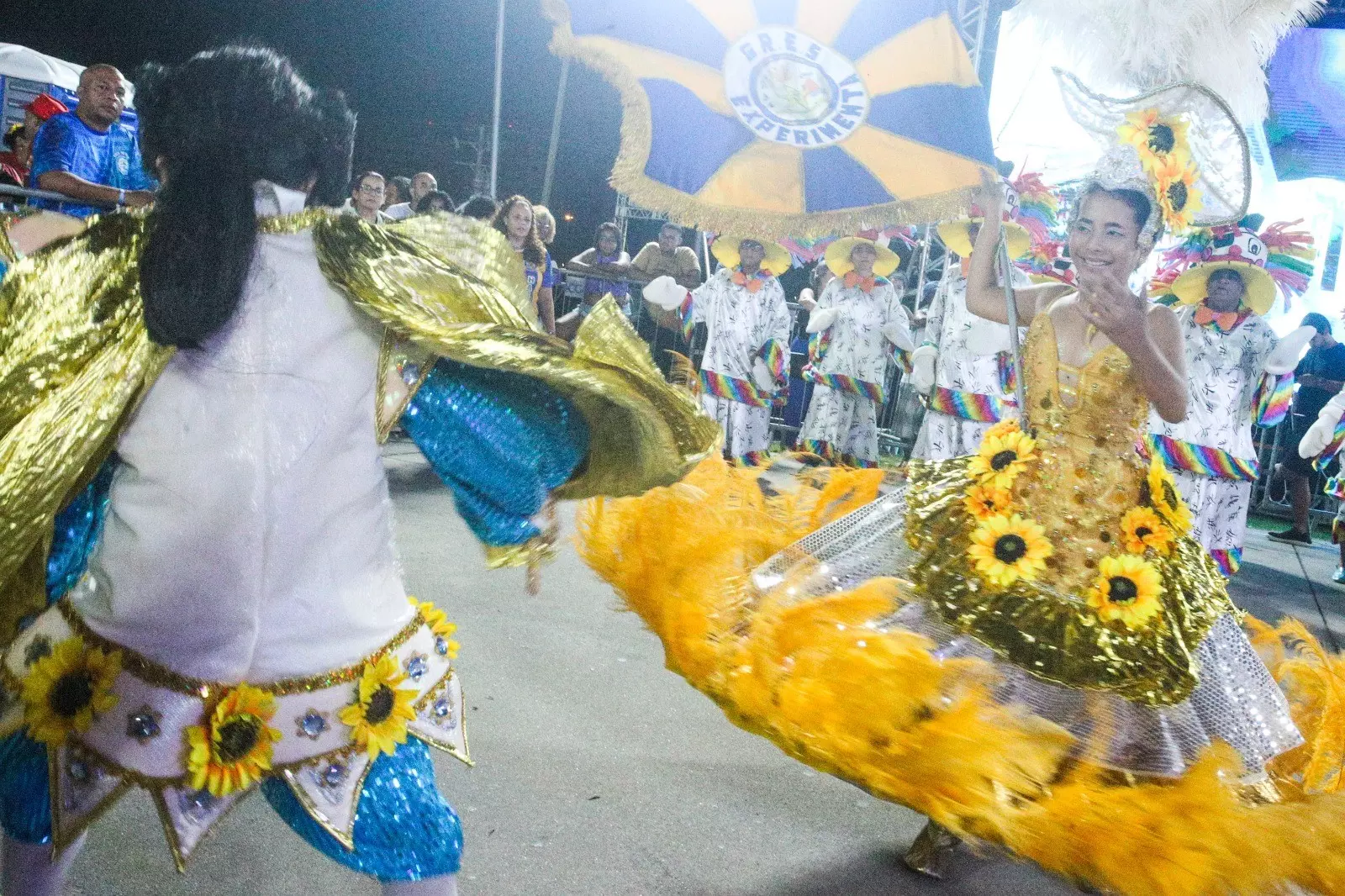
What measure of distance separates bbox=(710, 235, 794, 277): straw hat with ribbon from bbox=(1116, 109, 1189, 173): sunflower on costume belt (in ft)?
19.8

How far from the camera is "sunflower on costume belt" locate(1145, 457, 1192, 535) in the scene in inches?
103

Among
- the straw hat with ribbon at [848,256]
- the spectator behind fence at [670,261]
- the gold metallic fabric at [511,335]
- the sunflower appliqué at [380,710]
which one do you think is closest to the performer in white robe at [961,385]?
the straw hat with ribbon at [848,256]

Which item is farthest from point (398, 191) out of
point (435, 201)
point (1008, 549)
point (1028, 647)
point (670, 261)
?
point (1028, 647)

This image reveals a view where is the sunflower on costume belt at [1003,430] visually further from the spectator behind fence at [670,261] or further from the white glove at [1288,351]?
the spectator behind fence at [670,261]

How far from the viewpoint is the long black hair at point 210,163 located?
4.47 ft

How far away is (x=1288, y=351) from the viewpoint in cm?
669

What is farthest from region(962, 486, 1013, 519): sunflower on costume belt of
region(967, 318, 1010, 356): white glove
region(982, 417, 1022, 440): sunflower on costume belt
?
region(967, 318, 1010, 356): white glove

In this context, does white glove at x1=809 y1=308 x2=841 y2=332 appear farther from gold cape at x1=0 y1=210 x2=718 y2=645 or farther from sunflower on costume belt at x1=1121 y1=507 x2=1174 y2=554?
gold cape at x1=0 y1=210 x2=718 y2=645

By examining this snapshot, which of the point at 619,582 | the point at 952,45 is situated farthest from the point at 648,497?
the point at 952,45

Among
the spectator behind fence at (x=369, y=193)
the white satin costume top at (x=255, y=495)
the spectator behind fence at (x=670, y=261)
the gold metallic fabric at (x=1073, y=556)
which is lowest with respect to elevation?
the spectator behind fence at (x=670, y=261)

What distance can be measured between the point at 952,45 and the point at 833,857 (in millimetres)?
2301

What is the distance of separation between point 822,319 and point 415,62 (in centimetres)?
762

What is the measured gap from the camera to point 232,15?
11867mm

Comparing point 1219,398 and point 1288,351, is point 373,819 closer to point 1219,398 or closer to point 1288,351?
point 1219,398
